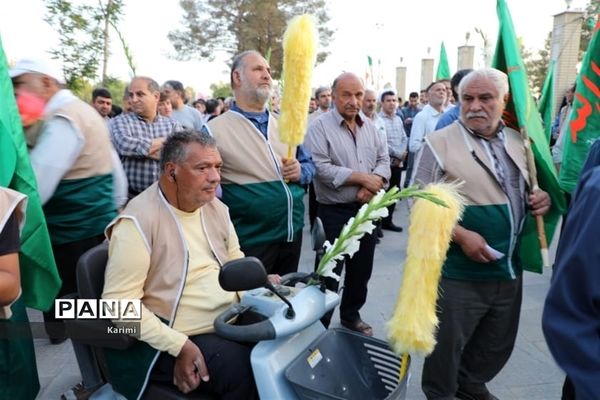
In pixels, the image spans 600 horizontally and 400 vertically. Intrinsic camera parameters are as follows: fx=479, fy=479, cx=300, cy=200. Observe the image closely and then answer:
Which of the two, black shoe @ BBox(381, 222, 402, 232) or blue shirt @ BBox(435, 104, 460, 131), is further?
Answer: black shoe @ BBox(381, 222, 402, 232)

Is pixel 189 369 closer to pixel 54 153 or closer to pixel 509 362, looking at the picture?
pixel 54 153

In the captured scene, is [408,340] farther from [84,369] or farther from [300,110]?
[84,369]

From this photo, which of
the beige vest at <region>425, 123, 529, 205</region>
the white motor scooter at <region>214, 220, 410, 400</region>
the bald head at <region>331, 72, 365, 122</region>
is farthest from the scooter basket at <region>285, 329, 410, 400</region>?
the bald head at <region>331, 72, 365, 122</region>

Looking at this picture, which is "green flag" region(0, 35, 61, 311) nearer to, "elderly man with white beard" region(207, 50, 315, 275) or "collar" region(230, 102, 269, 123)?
"elderly man with white beard" region(207, 50, 315, 275)

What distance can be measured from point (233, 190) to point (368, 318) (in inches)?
73.4

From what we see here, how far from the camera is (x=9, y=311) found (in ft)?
6.36

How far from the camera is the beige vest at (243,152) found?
297 centimetres

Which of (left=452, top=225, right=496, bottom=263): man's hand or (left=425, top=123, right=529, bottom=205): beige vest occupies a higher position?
(left=425, top=123, right=529, bottom=205): beige vest

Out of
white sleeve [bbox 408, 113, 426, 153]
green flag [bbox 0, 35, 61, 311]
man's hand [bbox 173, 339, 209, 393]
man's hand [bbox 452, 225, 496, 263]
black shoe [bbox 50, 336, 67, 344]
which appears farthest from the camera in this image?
white sleeve [bbox 408, 113, 426, 153]

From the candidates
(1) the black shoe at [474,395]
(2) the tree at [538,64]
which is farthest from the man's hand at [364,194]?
(2) the tree at [538,64]

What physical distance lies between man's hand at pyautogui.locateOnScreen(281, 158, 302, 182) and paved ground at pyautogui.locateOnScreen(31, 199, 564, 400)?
1087mm

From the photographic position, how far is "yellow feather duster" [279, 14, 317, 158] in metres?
2.68

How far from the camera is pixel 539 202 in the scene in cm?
249

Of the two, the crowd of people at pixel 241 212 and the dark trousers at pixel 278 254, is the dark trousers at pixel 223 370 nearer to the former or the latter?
the crowd of people at pixel 241 212
